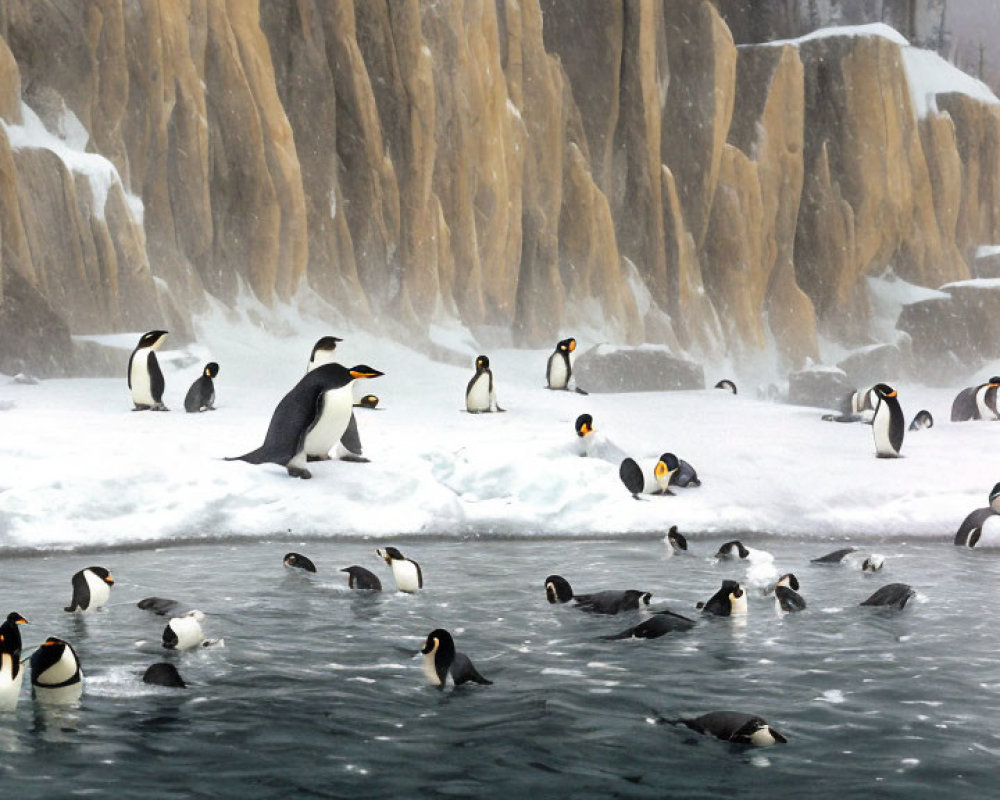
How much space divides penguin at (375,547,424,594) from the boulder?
16887 mm

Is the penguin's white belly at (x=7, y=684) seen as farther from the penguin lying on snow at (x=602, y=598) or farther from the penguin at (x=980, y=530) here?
the penguin at (x=980, y=530)

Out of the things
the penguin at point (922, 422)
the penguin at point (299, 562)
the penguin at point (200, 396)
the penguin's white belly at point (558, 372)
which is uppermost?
the penguin's white belly at point (558, 372)

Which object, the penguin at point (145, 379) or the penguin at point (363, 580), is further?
the penguin at point (145, 379)

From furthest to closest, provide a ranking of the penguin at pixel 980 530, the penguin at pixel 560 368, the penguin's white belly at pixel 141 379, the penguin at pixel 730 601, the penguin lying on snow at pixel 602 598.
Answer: the penguin at pixel 560 368 → the penguin's white belly at pixel 141 379 → the penguin at pixel 980 530 → the penguin lying on snow at pixel 602 598 → the penguin at pixel 730 601

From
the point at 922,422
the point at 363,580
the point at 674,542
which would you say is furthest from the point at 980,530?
the point at 922,422

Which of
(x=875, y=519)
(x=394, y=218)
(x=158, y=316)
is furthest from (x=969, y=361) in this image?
(x=875, y=519)

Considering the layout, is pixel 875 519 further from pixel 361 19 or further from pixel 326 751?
pixel 361 19

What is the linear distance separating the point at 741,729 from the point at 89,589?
13.3 ft

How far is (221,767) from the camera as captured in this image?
4957mm

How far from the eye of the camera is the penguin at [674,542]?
10070mm

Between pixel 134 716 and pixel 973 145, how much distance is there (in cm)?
4353

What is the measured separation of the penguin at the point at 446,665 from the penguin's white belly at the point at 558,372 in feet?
47.8

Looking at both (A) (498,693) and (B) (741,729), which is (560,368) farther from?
(B) (741,729)

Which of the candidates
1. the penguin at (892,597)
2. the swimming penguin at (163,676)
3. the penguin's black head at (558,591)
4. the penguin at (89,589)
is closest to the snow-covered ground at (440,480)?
the penguin at (89,589)
